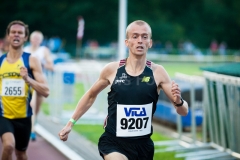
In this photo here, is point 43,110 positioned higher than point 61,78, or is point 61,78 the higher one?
point 61,78

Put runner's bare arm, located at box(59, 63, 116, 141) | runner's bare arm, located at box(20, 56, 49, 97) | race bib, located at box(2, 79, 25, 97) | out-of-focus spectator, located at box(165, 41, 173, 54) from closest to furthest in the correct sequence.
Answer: runner's bare arm, located at box(59, 63, 116, 141), runner's bare arm, located at box(20, 56, 49, 97), race bib, located at box(2, 79, 25, 97), out-of-focus spectator, located at box(165, 41, 173, 54)

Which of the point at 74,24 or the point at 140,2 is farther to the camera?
the point at 140,2

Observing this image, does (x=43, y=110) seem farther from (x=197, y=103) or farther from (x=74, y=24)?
(x=74, y=24)

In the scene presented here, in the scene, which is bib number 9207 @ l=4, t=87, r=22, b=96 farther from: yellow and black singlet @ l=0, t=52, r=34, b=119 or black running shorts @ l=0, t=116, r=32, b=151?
black running shorts @ l=0, t=116, r=32, b=151

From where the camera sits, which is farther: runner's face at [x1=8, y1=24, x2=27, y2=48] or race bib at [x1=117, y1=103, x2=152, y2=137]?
runner's face at [x1=8, y1=24, x2=27, y2=48]

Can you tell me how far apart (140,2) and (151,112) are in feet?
201

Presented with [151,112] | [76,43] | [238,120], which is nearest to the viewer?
[151,112]

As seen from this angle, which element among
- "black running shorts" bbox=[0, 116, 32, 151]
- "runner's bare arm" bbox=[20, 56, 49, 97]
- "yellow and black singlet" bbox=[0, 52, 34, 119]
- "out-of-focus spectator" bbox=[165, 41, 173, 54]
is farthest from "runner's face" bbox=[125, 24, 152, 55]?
"out-of-focus spectator" bbox=[165, 41, 173, 54]

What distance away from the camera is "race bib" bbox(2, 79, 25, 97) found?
6812 mm

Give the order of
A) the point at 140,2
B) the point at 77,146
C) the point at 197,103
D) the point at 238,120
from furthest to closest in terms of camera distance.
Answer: the point at 140,2 → the point at 197,103 → the point at 77,146 → the point at 238,120

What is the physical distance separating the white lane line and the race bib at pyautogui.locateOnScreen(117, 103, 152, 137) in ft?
11.2

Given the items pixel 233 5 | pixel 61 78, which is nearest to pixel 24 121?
pixel 61 78

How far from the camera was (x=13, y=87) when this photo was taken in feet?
22.3

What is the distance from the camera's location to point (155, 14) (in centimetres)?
6625
